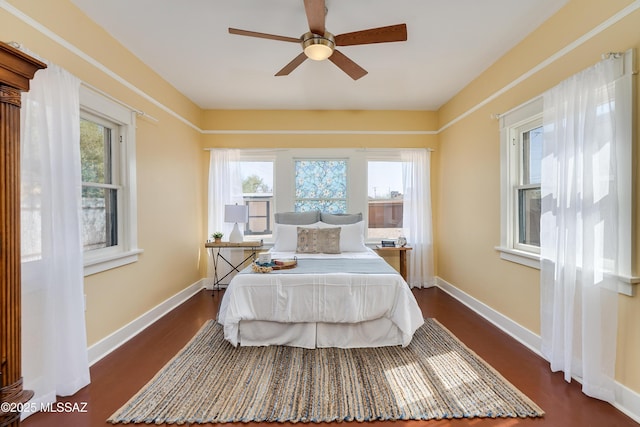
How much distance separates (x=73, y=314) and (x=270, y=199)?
3.02 meters

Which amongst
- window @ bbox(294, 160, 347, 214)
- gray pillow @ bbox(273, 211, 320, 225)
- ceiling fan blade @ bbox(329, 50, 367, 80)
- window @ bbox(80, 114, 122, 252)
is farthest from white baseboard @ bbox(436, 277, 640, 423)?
window @ bbox(80, 114, 122, 252)

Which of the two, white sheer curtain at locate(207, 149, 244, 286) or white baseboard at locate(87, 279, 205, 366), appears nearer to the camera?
white baseboard at locate(87, 279, 205, 366)

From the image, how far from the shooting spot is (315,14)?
1930mm

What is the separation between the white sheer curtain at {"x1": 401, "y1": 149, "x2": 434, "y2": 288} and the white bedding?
202 cm

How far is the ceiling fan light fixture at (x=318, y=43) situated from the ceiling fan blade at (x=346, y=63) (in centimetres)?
14

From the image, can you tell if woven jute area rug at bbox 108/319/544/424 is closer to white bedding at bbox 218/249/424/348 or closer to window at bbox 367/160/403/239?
white bedding at bbox 218/249/424/348

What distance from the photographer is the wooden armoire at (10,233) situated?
3.59 feet

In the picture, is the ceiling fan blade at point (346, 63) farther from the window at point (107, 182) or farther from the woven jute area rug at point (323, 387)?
the woven jute area rug at point (323, 387)

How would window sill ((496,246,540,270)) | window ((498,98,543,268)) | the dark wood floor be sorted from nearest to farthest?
the dark wood floor < window sill ((496,246,540,270)) < window ((498,98,543,268))

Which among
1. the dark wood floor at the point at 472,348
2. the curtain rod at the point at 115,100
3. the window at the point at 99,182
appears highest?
the curtain rod at the point at 115,100

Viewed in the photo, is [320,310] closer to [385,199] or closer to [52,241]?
[52,241]

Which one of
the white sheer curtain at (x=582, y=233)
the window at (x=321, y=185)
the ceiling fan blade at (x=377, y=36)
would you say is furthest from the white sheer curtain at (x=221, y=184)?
the white sheer curtain at (x=582, y=233)

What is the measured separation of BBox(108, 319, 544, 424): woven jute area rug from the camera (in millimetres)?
1757

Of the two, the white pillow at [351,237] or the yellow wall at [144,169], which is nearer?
the yellow wall at [144,169]
